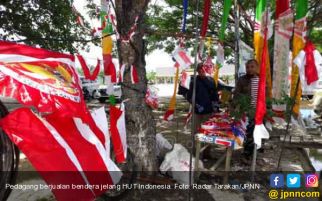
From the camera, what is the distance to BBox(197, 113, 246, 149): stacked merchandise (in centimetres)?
467

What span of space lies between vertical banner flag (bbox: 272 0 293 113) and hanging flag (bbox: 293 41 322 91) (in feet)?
3.38

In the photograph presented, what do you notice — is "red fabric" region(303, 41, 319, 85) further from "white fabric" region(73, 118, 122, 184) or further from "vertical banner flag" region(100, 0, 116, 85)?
"vertical banner flag" region(100, 0, 116, 85)

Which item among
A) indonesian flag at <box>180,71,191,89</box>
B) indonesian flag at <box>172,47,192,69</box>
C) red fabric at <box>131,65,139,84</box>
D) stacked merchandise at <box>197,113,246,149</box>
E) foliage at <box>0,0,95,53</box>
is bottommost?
stacked merchandise at <box>197,113,246,149</box>

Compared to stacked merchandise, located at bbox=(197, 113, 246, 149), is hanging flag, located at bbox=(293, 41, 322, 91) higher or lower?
higher

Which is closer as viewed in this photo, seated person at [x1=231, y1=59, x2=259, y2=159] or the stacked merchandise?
the stacked merchandise

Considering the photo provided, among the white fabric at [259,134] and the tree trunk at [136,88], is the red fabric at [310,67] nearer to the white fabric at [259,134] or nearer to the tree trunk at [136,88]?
the white fabric at [259,134]

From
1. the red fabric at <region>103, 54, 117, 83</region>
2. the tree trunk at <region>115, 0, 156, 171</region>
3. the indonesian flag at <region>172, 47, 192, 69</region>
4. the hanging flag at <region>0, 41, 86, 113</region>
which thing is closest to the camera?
the hanging flag at <region>0, 41, 86, 113</region>

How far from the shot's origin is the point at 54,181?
298cm

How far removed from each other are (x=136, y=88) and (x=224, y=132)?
1454 mm

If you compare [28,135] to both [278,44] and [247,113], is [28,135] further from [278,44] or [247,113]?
[278,44]

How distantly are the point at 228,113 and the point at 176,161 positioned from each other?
1.21 metres

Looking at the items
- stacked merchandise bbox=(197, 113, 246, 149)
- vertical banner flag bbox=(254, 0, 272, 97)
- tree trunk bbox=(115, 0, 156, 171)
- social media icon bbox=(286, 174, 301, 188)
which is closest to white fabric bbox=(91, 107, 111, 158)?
tree trunk bbox=(115, 0, 156, 171)

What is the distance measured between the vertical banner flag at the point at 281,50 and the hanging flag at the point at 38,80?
9.73ft

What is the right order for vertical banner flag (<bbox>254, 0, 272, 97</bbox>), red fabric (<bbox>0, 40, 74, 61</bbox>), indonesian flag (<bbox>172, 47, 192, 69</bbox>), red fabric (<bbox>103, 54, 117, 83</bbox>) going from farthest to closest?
vertical banner flag (<bbox>254, 0, 272, 97</bbox>)
indonesian flag (<bbox>172, 47, 192, 69</bbox>)
red fabric (<bbox>103, 54, 117, 83</bbox>)
red fabric (<bbox>0, 40, 74, 61</bbox>)
